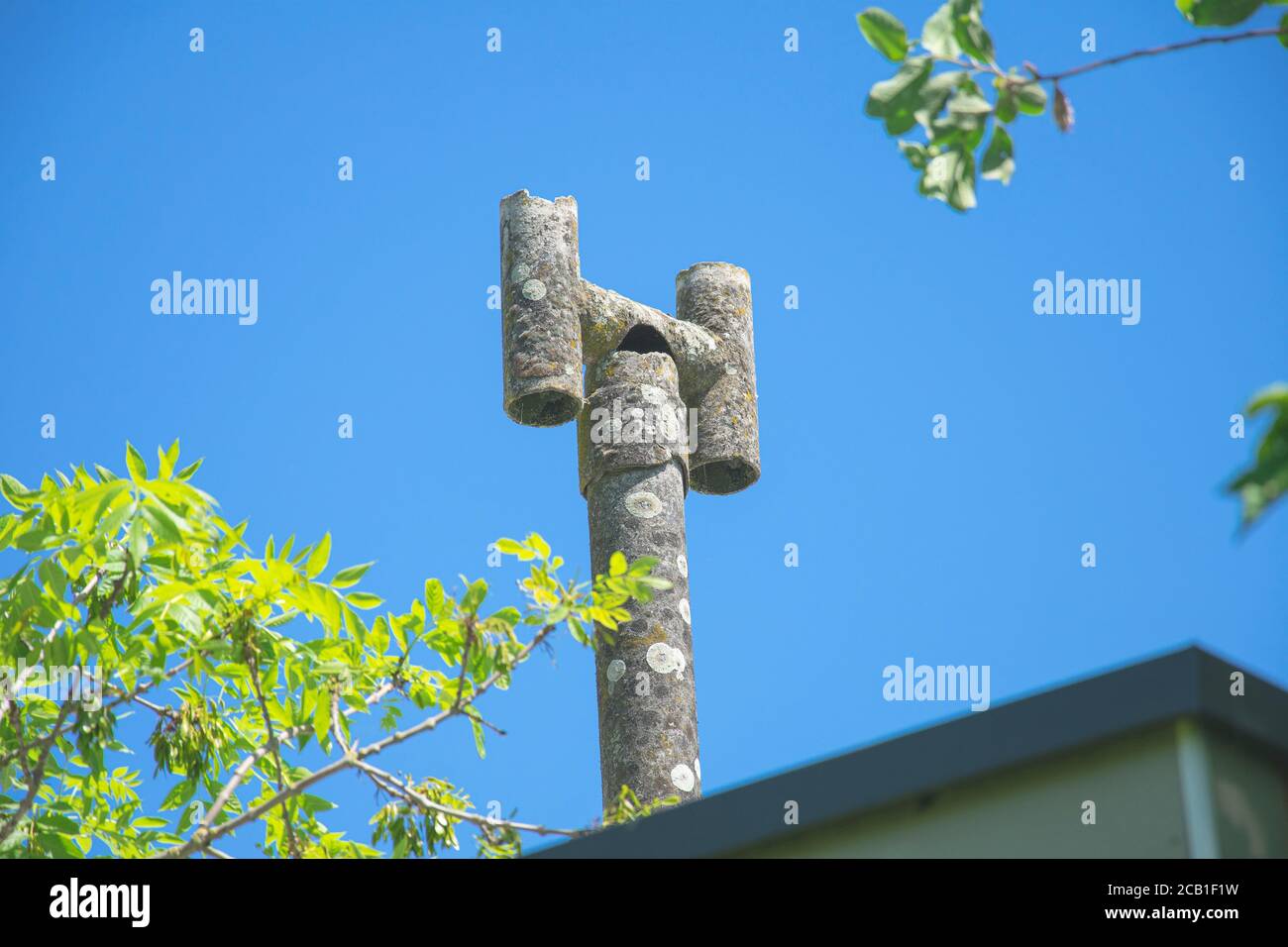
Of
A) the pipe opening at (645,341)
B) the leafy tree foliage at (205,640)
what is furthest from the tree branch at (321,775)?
the pipe opening at (645,341)

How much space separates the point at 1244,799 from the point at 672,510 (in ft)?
14.8

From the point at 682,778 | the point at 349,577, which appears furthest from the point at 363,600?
the point at 682,778

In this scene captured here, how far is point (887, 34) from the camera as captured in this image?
116 inches

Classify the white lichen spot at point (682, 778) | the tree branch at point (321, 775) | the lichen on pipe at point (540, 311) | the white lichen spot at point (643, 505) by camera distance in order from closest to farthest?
the tree branch at point (321, 775) < the white lichen spot at point (682, 778) < the white lichen spot at point (643, 505) < the lichen on pipe at point (540, 311)

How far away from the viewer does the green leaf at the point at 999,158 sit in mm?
3027

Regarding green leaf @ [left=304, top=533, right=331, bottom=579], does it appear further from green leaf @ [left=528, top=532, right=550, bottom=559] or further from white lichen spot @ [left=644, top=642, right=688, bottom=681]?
white lichen spot @ [left=644, top=642, right=688, bottom=681]

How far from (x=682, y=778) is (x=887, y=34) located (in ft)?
14.9

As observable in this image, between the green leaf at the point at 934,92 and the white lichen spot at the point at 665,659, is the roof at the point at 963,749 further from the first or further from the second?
the white lichen spot at the point at 665,659

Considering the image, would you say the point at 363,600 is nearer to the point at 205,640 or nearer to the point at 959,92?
the point at 205,640

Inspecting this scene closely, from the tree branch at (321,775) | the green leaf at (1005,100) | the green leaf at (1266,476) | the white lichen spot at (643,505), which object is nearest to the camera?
the green leaf at (1266,476)

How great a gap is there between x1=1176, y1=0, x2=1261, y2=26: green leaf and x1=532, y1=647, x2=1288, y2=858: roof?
1.15m

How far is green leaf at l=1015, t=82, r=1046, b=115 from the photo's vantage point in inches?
117

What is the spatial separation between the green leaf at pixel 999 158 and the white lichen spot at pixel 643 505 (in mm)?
4661
